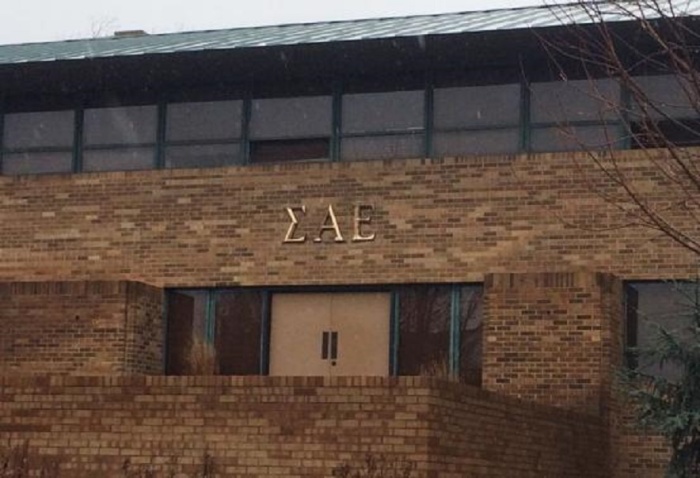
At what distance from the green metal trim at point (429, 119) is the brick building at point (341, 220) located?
1.6 inches

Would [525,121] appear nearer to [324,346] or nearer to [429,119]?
[429,119]

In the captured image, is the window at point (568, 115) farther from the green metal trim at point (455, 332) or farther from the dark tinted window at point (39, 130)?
the dark tinted window at point (39, 130)

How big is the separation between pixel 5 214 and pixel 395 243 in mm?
5744

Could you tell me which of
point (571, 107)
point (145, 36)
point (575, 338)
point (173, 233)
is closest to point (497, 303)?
point (575, 338)

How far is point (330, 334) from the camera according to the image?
63.9ft

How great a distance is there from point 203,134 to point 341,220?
2.45 meters

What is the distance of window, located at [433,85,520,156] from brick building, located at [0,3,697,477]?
25 millimetres

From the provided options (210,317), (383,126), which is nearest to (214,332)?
(210,317)

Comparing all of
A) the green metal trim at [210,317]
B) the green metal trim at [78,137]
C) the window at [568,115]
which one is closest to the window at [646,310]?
the window at [568,115]

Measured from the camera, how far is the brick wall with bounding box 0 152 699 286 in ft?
61.5

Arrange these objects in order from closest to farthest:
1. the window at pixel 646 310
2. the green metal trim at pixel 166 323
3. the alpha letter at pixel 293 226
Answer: the window at pixel 646 310, the alpha letter at pixel 293 226, the green metal trim at pixel 166 323

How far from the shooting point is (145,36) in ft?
84.1

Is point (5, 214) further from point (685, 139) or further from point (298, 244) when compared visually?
point (685, 139)

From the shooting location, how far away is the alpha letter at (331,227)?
19.7 metres
